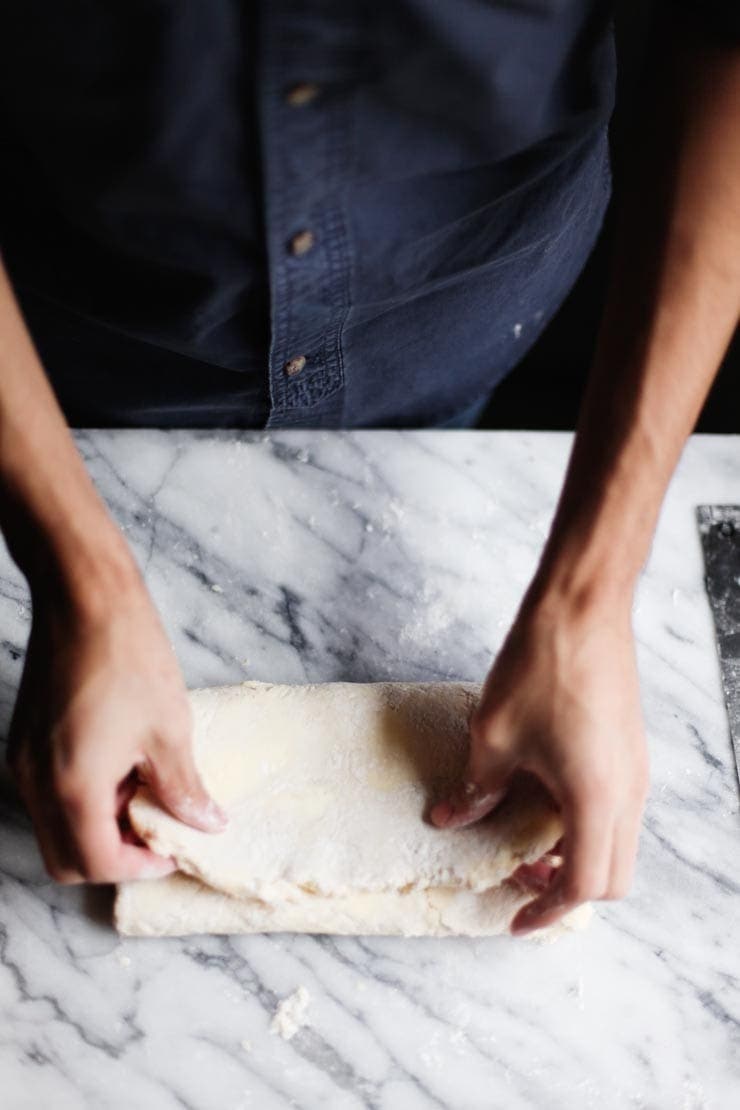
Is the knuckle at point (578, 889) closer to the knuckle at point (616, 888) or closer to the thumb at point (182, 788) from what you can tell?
the knuckle at point (616, 888)

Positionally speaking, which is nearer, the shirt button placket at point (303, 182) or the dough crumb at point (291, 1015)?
the shirt button placket at point (303, 182)

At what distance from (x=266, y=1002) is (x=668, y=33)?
0.93 metres

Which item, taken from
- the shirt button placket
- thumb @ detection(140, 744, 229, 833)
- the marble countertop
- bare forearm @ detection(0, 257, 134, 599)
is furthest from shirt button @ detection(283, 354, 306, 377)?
thumb @ detection(140, 744, 229, 833)

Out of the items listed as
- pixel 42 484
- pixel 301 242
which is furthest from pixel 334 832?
pixel 301 242

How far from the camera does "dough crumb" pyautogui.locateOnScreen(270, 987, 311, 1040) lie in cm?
95

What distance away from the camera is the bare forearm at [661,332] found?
83cm

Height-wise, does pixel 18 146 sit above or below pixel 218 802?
above

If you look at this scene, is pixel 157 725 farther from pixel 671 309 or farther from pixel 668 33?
pixel 668 33

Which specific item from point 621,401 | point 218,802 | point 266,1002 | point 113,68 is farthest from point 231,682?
point 113,68

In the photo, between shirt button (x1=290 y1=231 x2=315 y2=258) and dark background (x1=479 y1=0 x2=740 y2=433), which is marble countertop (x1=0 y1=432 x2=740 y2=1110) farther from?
dark background (x1=479 y1=0 x2=740 y2=433)

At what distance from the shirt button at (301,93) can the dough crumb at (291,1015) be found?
0.78 meters

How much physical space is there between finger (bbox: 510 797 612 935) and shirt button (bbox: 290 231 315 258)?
0.51 metres

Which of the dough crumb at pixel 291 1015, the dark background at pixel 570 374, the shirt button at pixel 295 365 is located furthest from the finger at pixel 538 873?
the dark background at pixel 570 374

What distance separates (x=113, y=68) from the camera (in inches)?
28.1
